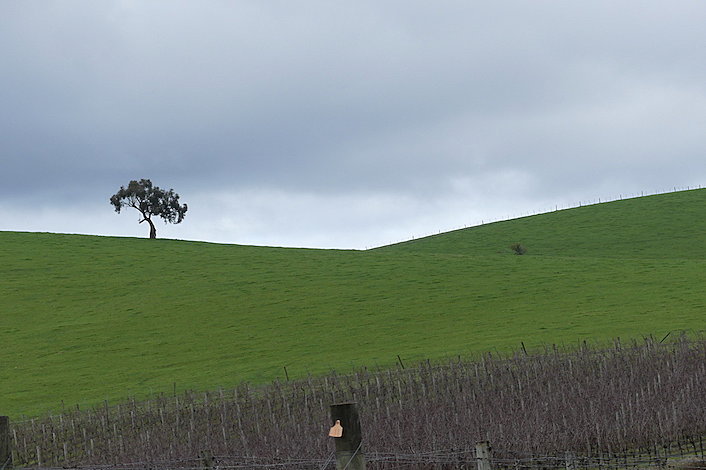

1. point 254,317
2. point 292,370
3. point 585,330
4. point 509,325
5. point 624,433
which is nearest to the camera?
point 624,433

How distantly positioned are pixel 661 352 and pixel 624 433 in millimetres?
10773

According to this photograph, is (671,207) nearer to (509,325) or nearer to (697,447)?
(509,325)

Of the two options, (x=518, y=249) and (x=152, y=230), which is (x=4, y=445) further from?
(x=152, y=230)

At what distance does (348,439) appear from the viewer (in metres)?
7.07

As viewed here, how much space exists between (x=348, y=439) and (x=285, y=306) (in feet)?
120

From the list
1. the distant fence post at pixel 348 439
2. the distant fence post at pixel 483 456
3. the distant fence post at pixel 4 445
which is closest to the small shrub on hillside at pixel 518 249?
the distant fence post at pixel 483 456

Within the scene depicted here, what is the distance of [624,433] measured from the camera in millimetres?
14914

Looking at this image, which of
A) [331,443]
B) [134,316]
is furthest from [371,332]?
[331,443]

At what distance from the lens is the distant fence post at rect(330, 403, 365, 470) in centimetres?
704

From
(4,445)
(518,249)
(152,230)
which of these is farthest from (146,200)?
(4,445)

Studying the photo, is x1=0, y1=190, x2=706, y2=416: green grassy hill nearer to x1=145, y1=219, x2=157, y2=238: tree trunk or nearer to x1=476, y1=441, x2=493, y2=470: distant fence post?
x1=145, y1=219, x2=157, y2=238: tree trunk

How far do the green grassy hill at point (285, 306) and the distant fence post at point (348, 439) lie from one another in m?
22.9

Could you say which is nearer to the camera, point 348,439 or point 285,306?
point 348,439

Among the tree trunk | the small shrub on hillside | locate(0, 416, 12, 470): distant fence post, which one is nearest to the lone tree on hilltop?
the tree trunk
